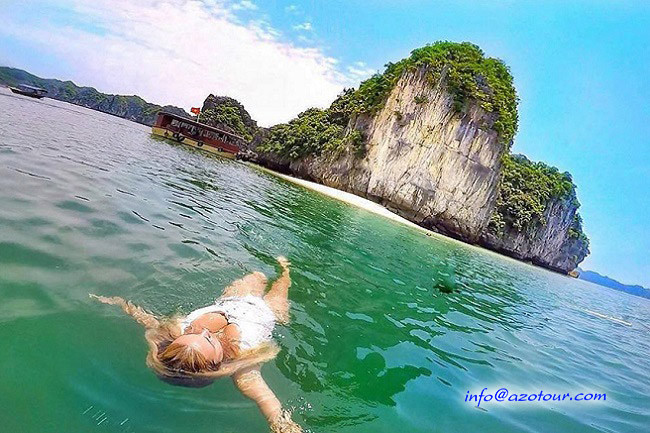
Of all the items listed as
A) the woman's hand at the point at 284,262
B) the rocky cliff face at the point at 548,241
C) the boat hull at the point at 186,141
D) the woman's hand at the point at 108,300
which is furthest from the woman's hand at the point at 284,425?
the rocky cliff face at the point at 548,241

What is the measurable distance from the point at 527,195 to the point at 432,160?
2268 cm

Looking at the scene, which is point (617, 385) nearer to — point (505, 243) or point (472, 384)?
point (472, 384)

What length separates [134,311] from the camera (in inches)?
153

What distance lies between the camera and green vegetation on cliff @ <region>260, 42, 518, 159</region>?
132ft

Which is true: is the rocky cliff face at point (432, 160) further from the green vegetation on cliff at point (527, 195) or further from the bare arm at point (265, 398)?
the bare arm at point (265, 398)

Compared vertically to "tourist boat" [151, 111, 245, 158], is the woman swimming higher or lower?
lower

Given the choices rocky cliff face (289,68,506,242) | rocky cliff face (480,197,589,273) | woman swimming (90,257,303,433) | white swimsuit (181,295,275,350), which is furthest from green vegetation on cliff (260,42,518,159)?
woman swimming (90,257,303,433)

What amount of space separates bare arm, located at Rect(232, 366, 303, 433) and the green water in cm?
9

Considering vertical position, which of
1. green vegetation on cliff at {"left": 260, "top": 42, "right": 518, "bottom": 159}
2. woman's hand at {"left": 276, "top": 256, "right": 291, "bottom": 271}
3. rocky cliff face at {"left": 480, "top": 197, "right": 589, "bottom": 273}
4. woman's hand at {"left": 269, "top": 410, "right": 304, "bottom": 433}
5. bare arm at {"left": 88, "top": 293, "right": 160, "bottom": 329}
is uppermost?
green vegetation on cliff at {"left": 260, "top": 42, "right": 518, "bottom": 159}

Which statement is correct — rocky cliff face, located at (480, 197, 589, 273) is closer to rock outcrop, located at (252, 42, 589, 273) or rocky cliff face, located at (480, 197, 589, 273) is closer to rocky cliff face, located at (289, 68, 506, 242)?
rock outcrop, located at (252, 42, 589, 273)

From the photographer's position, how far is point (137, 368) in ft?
10.3

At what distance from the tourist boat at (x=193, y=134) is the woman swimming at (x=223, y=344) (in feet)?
152

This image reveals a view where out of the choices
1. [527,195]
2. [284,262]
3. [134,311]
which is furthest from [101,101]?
[134,311]

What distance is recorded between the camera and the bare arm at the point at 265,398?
2.95 m
